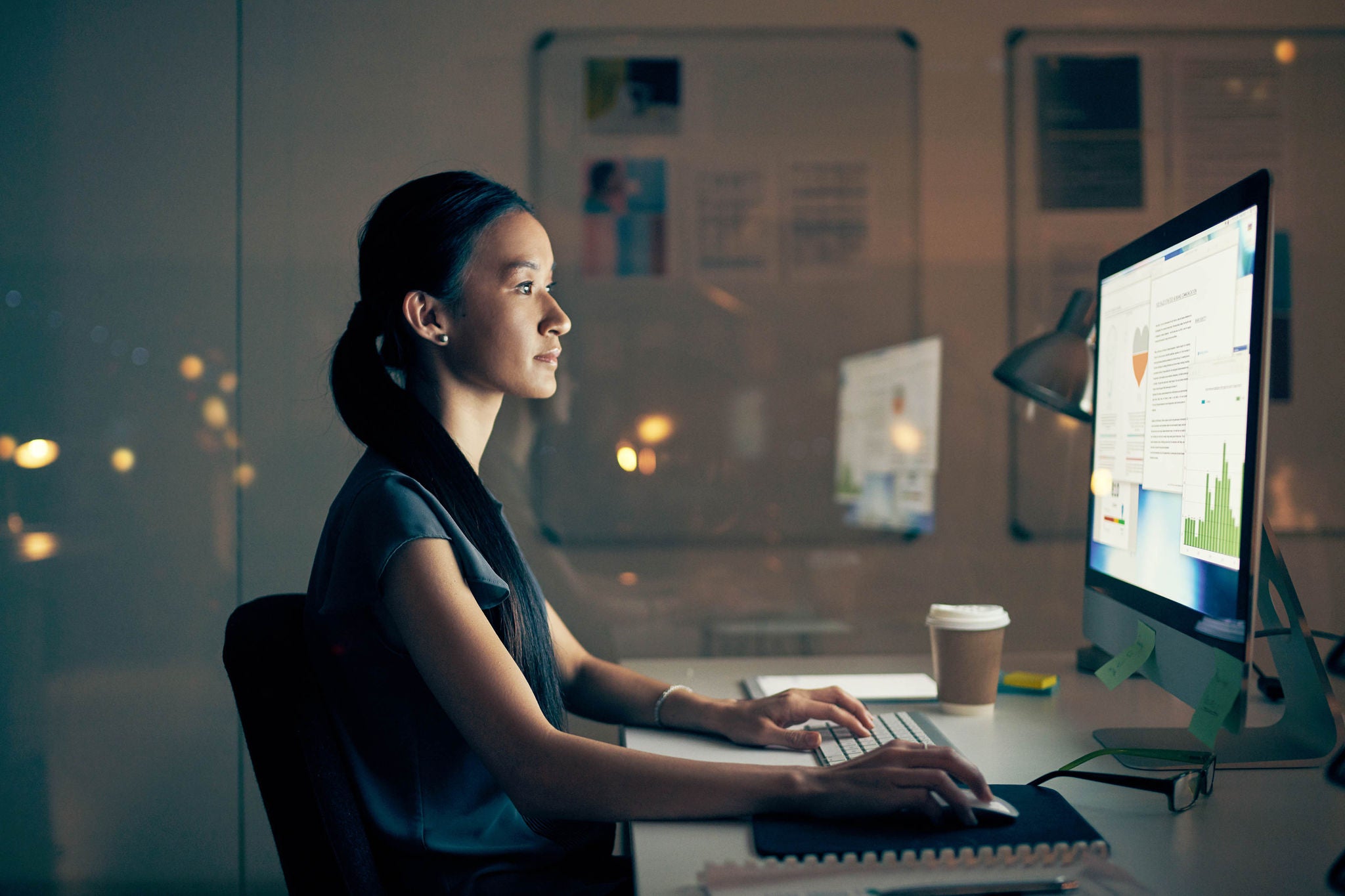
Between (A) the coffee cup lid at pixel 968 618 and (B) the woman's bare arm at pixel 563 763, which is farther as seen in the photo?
(A) the coffee cup lid at pixel 968 618

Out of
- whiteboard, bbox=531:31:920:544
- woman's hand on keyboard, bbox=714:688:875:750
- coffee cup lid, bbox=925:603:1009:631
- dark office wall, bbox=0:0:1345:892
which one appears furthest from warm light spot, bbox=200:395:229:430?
coffee cup lid, bbox=925:603:1009:631

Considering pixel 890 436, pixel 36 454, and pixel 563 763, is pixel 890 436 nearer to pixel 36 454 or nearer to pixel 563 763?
pixel 563 763

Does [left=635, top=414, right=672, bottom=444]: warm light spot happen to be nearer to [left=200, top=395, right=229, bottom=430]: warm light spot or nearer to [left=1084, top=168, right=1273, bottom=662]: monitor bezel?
[left=200, top=395, right=229, bottom=430]: warm light spot

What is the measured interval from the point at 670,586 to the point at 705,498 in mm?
190

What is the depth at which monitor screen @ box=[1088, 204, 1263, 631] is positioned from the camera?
0.83 meters

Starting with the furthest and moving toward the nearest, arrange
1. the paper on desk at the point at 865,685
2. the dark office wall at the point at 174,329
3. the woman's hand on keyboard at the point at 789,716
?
the dark office wall at the point at 174,329
the paper on desk at the point at 865,685
the woman's hand on keyboard at the point at 789,716

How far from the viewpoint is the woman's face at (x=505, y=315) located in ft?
3.74

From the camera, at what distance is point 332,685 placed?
0.86 m

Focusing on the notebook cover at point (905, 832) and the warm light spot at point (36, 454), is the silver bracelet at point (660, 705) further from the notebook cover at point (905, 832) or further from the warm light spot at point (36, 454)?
the warm light spot at point (36, 454)

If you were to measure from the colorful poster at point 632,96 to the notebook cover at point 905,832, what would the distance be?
1444 millimetres

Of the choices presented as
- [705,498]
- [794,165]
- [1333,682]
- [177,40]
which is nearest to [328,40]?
[177,40]

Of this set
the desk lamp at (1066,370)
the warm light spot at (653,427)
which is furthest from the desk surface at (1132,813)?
the warm light spot at (653,427)

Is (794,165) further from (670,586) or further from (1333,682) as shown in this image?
(1333,682)

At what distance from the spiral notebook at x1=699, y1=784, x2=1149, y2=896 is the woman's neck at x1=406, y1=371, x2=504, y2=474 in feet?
2.00
